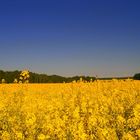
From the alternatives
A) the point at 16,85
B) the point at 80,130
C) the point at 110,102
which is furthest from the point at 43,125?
the point at 16,85

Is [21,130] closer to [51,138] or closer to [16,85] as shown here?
[51,138]

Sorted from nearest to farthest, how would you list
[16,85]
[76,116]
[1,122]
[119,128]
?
[119,128] < [76,116] < [1,122] < [16,85]

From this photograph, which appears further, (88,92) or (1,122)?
(88,92)

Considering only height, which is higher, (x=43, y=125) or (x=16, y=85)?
(x=16, y=85)

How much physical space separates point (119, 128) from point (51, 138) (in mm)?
1097

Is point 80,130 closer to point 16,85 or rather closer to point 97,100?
point 97,100

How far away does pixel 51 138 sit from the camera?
6570 mm

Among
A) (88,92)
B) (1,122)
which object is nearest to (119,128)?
(1,122)

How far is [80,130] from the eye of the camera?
6430mm

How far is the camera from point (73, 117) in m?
7.61

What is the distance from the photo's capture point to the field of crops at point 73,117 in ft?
21.5

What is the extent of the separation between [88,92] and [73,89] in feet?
1.35

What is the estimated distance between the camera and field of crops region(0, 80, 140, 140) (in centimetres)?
656

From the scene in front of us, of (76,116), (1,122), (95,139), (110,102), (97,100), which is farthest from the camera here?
(97,100)
